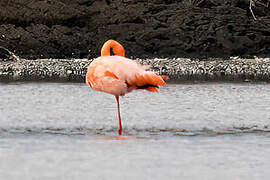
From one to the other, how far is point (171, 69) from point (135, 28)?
12.0 feet

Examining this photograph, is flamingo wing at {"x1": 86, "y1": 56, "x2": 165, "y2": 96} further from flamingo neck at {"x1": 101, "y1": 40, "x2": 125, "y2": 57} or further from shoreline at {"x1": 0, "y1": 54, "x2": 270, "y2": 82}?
shoreline at {"x1": 0, "y1": 54, "x2": 270, "y2": 82}

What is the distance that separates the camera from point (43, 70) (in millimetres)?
12445

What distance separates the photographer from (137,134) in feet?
17.1

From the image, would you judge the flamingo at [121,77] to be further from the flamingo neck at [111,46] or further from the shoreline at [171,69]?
the shoreline at [171,69]

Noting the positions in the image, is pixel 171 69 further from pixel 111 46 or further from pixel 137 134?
pixel 137 134

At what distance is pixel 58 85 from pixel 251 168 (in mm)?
5818

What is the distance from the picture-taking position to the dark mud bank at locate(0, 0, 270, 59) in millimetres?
15320

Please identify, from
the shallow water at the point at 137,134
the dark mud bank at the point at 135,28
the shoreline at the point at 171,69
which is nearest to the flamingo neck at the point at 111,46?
the shallow water at the point at 137,134

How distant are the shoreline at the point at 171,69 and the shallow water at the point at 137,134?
6.29 feet

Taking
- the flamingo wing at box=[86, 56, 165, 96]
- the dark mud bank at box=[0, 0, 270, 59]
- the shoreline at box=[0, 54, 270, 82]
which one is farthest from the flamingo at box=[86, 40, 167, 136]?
the dark mud bank at box=[0, 0, 270, 59]

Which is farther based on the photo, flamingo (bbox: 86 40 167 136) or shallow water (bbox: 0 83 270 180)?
flamingo (bbox: 86 40 167 136)

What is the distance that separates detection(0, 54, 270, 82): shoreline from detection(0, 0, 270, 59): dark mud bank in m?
0.73

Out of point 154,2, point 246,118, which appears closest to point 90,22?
point 154,2

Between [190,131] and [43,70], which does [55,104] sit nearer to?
[190,131]
